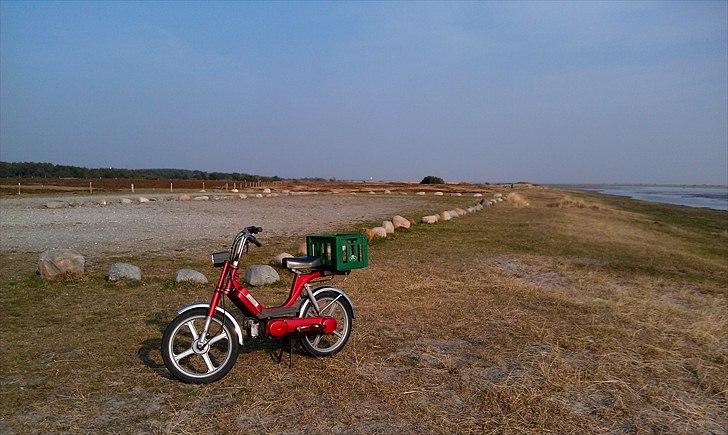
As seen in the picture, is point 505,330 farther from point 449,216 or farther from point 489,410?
point 449,216

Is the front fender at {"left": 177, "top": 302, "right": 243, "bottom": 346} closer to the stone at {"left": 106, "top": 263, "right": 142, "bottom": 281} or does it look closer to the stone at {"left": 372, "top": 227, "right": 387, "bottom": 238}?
the stone at {"left": 106, "top": 263, "right": 142, "bottom": 281}

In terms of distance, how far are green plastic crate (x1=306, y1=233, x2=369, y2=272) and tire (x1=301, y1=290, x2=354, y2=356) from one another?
0.43 meters

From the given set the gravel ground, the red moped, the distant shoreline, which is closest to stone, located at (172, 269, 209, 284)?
the red moped

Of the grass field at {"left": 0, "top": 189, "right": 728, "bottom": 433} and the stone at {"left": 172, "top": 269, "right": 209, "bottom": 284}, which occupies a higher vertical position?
the stone at {"left": 172, "top": 269, "right": 209, "bottom": 284}

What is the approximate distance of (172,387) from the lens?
4547mm

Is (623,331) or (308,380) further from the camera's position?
(623,331)

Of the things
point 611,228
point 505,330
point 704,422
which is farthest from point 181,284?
point 611,228

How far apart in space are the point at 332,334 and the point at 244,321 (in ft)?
3.18

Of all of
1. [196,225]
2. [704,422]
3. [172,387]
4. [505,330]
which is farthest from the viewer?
[196,225]

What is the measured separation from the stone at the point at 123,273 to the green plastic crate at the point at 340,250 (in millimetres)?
4675

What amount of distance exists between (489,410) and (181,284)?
580cm

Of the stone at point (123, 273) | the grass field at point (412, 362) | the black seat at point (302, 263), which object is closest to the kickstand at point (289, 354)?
the grass field at point (412, 362)

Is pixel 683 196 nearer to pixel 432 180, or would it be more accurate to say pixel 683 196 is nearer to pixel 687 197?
pixel 687 197

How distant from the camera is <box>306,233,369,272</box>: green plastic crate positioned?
5008 millimetres
